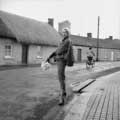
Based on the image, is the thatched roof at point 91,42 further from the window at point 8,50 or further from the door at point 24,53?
the window at point 8,50

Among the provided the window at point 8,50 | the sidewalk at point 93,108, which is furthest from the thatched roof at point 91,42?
the sidewalk at point 93,108

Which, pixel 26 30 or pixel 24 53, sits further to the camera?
pixel 26 30

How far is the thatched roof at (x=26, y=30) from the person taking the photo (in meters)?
23.7

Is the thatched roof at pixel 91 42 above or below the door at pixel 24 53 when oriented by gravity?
above

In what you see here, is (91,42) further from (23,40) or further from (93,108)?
(93,108)

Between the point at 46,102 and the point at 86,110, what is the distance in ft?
4.18

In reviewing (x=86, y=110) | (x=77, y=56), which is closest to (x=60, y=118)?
(x=86, y=110)

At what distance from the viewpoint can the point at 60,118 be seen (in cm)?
429

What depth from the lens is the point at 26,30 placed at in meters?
26.9

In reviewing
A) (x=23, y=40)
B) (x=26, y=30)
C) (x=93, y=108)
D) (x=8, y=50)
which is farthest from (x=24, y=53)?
(x=93, y=108)

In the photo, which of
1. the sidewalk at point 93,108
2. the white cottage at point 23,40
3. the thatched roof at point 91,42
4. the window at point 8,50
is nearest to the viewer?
the sidewalk at point 93,108

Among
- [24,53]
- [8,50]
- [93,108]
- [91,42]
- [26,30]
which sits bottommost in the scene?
[93,108]

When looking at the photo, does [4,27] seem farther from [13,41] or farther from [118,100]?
[118,100]

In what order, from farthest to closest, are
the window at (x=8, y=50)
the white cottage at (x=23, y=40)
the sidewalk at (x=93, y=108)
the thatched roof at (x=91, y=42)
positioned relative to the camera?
1. the thatched roof at (x=91, y=42)
2. the window at (x=8, y=50)
3. the white cottage at (x=23, y=40)
4. the sidewalk at (x=93, y=108)
